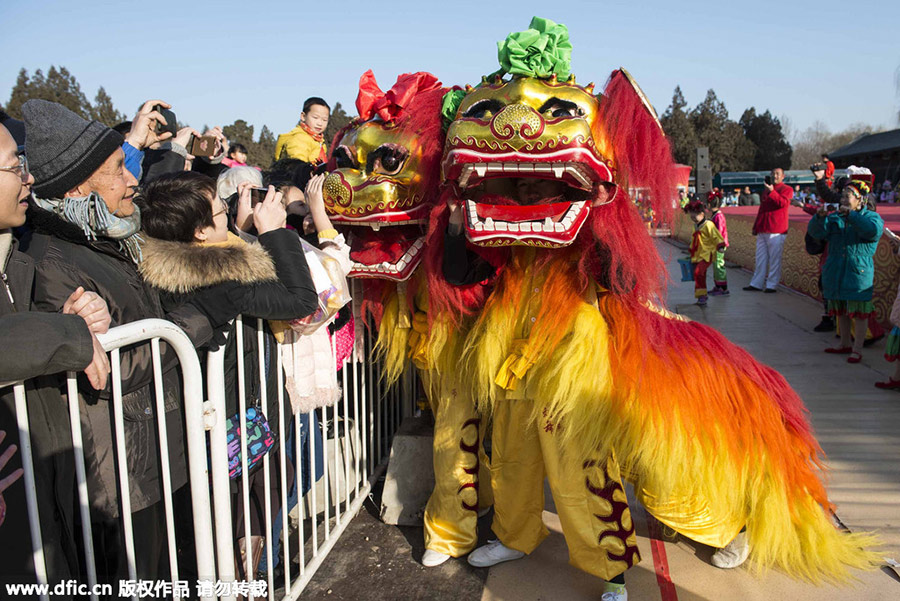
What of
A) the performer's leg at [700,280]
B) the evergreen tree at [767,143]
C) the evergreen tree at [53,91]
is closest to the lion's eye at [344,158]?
the performer's leg at [700,280]

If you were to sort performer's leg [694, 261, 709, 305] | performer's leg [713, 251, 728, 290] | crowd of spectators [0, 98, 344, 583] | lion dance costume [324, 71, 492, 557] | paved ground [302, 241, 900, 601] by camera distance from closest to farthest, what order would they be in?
1. crowd of spectators [0, 98, 344, 583]
2. paved ground [302, 241, 900, 601]
3. lion dance costume [324, 71, 492, 557]
4. performer's leg [694, 261, 709, 305]
5. performer's leg [713, 251, 728, 290]

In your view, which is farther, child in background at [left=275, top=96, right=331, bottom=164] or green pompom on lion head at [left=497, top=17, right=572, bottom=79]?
child in background at [left=275, top=96, right=331, bottom=164]

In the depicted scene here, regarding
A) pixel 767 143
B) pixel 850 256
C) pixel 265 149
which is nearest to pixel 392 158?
pixel 850 256

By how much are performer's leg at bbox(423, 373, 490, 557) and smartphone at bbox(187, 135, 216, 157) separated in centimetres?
172

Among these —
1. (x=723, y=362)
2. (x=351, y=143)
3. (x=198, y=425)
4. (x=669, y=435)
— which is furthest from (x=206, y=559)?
(x=723, y=362)

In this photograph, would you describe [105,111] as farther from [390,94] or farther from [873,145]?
[873,145]

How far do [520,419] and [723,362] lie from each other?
32.7 inches

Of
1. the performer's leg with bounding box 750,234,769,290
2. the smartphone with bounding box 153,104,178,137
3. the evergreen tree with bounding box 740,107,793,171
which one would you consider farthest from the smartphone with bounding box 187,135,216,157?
the evergreen tree with bounding box 740,107,793,171

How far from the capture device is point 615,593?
233 cm

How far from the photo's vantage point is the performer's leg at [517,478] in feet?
8.26

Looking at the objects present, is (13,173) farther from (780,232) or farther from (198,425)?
(780,232)

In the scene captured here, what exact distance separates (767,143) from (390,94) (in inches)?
1671

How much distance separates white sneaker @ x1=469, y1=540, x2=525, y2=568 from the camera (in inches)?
104

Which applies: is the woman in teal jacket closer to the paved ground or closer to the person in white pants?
the paved ground
